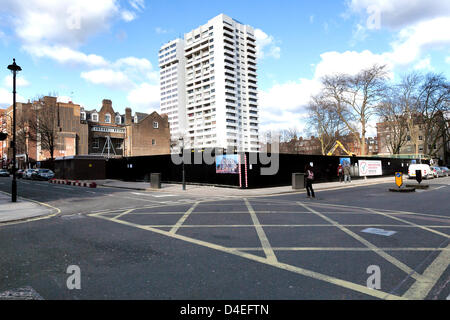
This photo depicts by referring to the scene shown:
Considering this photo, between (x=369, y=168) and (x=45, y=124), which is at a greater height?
(x=45, y=124)

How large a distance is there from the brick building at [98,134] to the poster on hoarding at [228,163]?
35.0 metres

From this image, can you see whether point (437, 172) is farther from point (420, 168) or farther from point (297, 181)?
point (297, 181)

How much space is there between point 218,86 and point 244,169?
324 feet

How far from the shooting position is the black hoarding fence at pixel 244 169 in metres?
19.5

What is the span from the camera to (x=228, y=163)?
65.6ft

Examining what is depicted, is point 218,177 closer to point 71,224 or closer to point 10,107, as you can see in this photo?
point 71,224

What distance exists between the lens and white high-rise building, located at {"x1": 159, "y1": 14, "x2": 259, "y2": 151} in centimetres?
11300

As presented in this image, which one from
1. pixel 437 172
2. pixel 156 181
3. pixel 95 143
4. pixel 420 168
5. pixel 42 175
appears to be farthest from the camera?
pixel 95 143

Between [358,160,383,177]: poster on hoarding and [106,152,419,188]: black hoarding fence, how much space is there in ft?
3.10

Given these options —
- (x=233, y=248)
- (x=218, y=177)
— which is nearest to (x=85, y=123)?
(x=218, y=177)

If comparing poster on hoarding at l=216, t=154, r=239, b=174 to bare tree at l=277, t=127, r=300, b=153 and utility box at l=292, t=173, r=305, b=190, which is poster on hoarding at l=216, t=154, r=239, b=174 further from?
bare tree at l=277, t=127, r=300, b=153

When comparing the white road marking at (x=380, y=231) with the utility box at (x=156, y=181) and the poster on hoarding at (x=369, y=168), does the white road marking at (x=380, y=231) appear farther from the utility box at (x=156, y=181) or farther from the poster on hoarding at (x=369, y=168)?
the poster on hoarding at (x=369, y=168)

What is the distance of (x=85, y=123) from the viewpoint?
52438 millimetres

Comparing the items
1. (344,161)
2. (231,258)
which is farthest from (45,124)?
(231,258)
